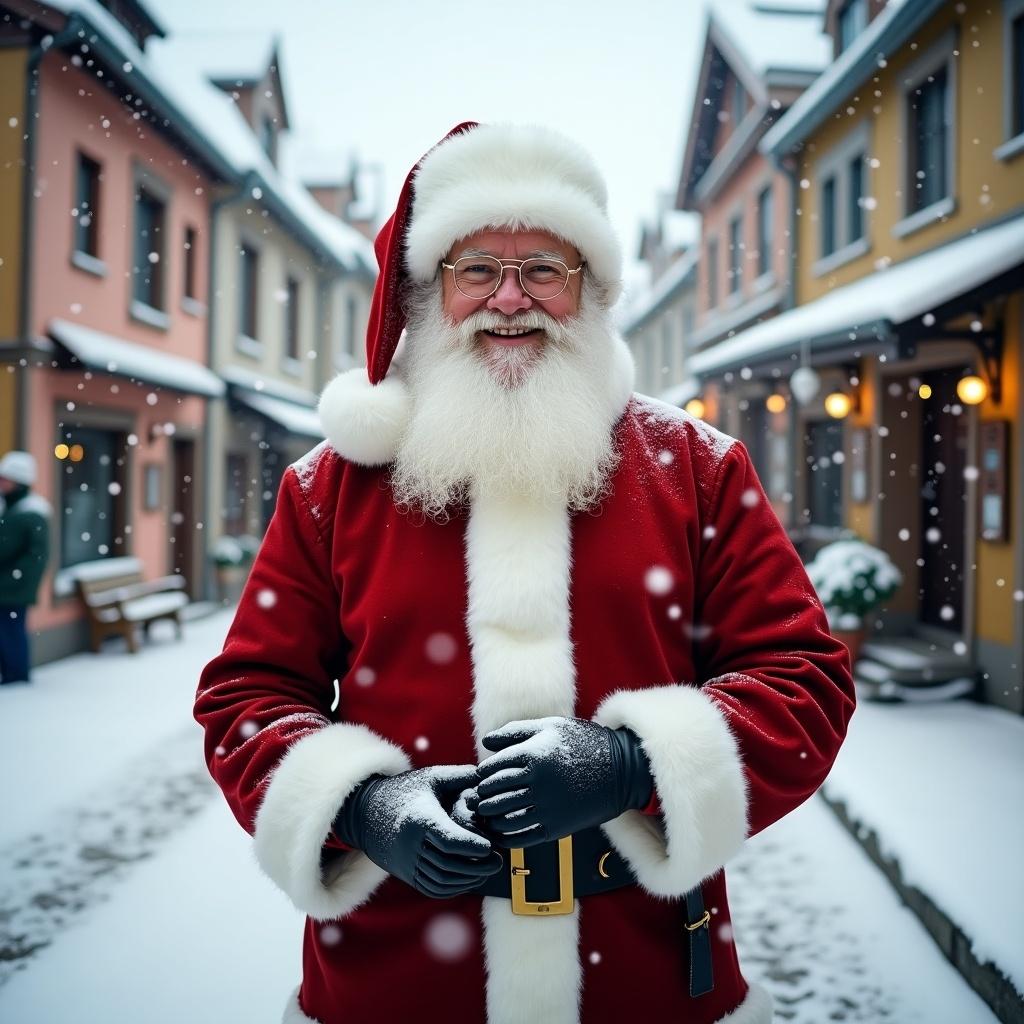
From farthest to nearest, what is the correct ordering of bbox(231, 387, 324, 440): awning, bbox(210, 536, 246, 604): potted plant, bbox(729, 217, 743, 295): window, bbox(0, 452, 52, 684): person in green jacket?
bbox(729, 217, 743, 295): window → bbox(231, 387, 324, 440): awning → bbox(210, 536, 246, 604): potted plant → bbox(0, 452, 52, 684): person in green jacket

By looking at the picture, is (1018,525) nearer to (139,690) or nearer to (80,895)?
(80,895)

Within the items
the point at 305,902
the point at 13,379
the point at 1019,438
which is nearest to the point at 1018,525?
the point at 1019,438

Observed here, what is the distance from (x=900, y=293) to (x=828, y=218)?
17.6 ft

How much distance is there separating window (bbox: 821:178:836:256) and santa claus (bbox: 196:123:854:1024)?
431 inches

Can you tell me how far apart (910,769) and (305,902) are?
486 centimetres

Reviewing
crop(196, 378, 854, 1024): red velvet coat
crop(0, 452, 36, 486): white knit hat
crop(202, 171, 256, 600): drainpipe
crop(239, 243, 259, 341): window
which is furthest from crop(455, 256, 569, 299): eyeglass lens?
crop(239, 243, 259, 341): window

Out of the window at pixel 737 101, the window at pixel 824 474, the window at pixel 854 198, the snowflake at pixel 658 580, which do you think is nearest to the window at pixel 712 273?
the window at pixel 737 101

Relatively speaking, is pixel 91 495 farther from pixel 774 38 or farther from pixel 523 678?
pixel 774 38

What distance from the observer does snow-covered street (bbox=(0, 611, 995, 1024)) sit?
3246 mm

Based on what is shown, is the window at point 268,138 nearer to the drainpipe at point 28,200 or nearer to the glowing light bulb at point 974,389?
the drainpipe at point 28,200

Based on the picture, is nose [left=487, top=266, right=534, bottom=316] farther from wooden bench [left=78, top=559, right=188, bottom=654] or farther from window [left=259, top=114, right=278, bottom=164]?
window [left=259, top=114, right=278, bottom=164]

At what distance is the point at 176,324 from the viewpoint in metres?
12.5

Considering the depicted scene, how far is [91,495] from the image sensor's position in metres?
10.6

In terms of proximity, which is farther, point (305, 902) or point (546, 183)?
point (546, 183)
